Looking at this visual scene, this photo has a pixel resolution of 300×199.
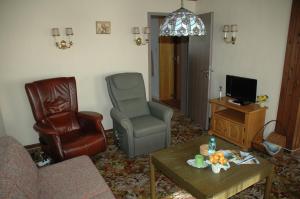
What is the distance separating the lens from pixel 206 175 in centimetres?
191

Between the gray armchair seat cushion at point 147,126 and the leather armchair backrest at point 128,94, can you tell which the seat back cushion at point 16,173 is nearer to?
the gray armchair seat cushion at point 147,126

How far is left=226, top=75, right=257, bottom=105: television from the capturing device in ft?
10.7

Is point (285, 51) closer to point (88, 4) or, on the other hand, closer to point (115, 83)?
point (115, 83)

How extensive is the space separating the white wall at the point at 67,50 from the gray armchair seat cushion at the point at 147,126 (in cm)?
92

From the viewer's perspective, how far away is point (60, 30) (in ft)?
11.0

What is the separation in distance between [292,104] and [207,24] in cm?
168

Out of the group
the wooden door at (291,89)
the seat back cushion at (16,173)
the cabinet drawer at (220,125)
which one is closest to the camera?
the seat back cushion at (16,173)

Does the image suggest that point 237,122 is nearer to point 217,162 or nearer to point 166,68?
point 217,162

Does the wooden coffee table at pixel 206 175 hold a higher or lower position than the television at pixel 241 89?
lower

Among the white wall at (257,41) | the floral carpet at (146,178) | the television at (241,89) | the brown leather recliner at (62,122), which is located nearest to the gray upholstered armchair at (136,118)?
the floral carpet at (146,178)

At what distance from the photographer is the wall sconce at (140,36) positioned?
3.80m

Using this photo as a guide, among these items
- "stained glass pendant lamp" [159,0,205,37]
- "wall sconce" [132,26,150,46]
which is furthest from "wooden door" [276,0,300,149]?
"wall sconce" [132,26,150,46]

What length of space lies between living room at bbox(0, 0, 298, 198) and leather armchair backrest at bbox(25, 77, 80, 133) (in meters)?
0.35

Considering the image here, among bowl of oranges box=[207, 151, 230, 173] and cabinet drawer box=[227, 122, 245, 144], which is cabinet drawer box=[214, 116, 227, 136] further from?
bowl of oranges box=[207, 151, 230, 173]
